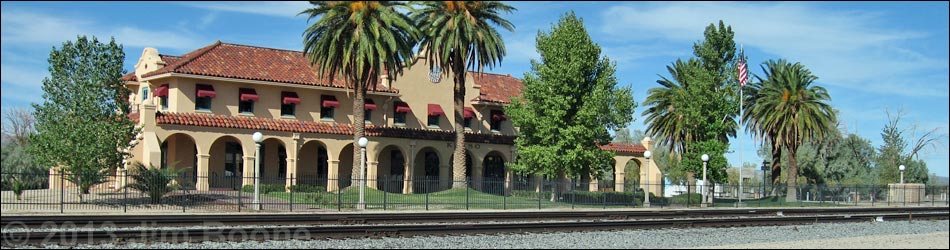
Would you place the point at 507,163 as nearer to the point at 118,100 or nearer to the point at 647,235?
the point at 118,100

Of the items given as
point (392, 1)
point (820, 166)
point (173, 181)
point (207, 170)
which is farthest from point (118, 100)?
point (820, 166)

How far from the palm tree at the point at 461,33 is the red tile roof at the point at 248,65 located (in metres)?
5.55

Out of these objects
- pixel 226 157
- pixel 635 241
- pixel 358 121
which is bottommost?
pixel 635 241

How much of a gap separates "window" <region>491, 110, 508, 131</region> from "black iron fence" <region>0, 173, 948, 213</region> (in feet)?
18.6

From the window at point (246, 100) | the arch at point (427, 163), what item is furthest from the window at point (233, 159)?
the arch at point (427, 163)

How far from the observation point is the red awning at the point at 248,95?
52.8 m

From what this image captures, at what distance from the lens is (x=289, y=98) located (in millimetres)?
54531

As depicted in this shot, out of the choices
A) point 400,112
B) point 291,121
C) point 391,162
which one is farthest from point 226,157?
point 400,112

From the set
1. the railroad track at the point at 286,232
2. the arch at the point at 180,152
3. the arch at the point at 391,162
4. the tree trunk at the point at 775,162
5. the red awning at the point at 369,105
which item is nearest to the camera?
the railroad track at the point at 286,232

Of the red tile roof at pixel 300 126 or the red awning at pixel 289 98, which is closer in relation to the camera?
the red tile roof at pixel 300 126

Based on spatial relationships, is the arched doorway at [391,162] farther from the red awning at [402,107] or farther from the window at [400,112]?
the red awning at [402,107]

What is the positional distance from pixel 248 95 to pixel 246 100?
0.57 m

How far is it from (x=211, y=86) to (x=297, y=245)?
33535mm

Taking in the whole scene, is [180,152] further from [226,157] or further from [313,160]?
[313,160]
